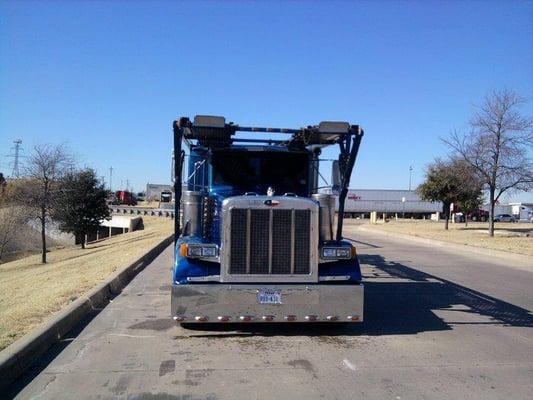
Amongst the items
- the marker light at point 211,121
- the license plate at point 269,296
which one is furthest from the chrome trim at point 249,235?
the marker light at point 211,121

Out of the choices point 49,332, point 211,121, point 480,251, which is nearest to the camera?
point 49,332

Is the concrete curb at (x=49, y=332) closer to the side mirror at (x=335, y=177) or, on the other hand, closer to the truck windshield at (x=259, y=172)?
the truck windshield at (x=259, y=172)

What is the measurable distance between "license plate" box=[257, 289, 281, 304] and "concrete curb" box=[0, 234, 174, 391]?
2.61 m

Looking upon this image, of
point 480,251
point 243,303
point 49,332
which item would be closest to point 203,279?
point 243,303

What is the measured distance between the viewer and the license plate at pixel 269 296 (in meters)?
6.98

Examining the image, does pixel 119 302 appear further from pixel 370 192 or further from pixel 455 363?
pixel 370 192

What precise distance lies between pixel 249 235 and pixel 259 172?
231 cm

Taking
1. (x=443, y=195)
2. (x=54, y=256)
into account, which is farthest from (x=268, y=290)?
(x=443, y=195)

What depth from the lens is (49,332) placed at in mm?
6914

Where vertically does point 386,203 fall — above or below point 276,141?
above

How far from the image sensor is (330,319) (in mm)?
7156

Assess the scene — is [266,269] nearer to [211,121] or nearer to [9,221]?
[211,121]

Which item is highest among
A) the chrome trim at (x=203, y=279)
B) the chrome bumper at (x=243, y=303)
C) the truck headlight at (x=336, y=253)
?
the truck headlight at (x=336, y=253)

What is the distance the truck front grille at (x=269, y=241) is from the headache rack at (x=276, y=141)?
151 cm
